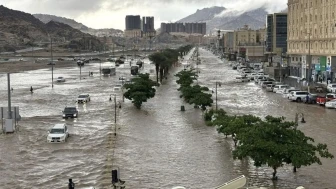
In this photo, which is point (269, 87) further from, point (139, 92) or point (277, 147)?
point (277, 147)

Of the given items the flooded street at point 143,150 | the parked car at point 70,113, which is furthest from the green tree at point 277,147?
the parked car at point 70,113

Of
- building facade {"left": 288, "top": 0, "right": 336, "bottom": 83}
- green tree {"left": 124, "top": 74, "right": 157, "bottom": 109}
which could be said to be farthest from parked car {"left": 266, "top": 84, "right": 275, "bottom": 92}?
green tree {"left": 124, "top": 74, "right": 157, "bottom": 109}

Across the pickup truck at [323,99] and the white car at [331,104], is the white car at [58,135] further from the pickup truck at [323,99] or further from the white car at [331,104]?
the pickup truck at [323,99]

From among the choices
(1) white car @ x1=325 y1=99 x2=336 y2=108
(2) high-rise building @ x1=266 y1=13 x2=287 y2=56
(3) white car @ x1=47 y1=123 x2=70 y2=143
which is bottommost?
(3) white car @ x1=47 y1=123 x2=70 y2=143

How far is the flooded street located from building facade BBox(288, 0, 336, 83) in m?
15.9

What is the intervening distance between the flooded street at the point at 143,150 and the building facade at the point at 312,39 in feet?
52.3

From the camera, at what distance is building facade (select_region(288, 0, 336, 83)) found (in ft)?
194

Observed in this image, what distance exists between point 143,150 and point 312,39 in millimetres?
44154

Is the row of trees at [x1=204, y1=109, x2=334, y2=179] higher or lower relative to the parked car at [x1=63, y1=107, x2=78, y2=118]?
higher

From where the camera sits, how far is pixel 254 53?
13812 centimetres

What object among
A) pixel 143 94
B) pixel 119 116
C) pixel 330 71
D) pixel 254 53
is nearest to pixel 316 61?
pixel 330 71

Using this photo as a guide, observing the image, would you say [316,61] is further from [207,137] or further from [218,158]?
[218,158]

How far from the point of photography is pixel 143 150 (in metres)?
25.8

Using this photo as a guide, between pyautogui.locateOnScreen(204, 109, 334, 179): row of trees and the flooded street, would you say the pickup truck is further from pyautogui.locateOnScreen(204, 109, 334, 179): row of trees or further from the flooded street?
pyautogui.locateOnScreen(204, 109, 334, 179): row of trees
